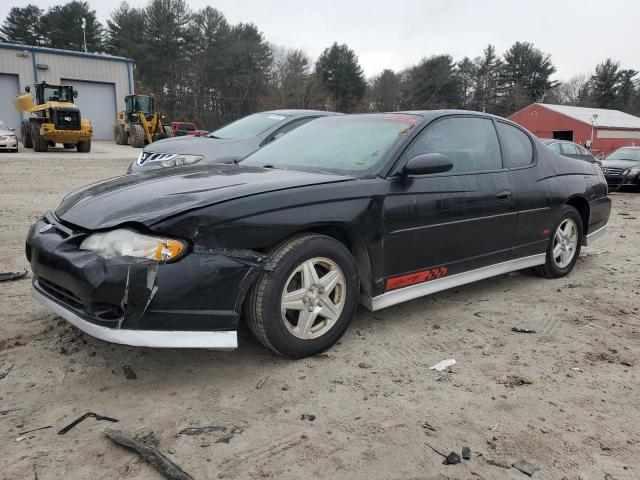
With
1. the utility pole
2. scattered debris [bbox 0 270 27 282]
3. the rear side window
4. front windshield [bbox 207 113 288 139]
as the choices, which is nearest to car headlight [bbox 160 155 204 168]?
front windshield [bbox 207 113 288 139]

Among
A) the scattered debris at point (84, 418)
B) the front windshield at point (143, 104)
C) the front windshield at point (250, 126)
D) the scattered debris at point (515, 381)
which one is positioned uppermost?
the front windshield at point (143, 104)

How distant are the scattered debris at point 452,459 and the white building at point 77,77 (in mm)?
36797

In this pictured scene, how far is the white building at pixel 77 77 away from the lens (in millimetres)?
32500

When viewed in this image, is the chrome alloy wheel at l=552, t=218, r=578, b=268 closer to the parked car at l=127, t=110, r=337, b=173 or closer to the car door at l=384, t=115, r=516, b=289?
the car door at l=384, t=115, r=516, b=289

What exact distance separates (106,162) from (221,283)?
16669 millimetres

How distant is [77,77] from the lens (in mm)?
35000

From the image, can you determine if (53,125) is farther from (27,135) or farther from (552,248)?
(552,248)

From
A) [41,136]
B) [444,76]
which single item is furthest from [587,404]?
[444,76]

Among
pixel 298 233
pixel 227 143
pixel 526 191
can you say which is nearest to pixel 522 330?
pixel 526 191

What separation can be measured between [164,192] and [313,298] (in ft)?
3.35

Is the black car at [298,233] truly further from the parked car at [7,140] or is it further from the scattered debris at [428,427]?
the parked car at [7,140]

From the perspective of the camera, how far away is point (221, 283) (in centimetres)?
261

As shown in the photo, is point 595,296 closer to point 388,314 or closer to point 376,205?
point 388,314

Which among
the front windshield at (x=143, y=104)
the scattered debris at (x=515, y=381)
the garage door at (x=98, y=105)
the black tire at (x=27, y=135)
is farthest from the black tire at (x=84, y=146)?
the scattered debris at (x=515, y=381)
